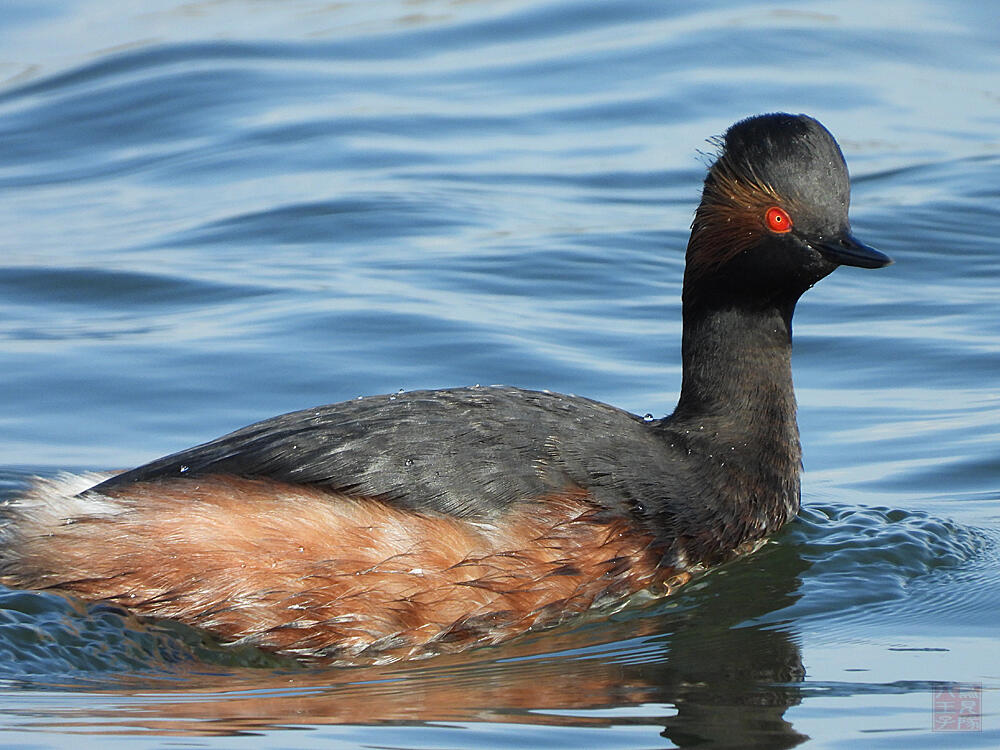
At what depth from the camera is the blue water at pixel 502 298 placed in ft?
18.0

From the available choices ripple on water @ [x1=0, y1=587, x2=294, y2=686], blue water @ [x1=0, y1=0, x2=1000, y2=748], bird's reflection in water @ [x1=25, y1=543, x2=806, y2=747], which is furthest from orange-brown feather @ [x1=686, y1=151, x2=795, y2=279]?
ripple on water @ [x1=0, y1=587, x2=294, y2=686]

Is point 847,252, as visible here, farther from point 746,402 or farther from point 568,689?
point 568,689

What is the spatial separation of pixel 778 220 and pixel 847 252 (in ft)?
0.98

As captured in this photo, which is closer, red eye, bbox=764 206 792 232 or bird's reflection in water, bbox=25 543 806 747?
bird's reflection in water, bbox=25 543 806 747

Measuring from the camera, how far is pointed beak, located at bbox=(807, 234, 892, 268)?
6.62 metres

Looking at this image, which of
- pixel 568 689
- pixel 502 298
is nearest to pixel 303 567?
pixel 568 689

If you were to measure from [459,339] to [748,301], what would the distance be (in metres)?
3.37

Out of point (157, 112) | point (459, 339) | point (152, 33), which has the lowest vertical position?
point (459, 339)

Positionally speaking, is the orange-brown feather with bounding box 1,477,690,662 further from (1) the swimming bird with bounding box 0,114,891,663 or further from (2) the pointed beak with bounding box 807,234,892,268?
(2) the pointed beak with bounding box 807,234,892,268

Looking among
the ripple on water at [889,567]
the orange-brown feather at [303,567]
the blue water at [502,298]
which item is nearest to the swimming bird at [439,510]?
the orange-brown feather at [303,567]

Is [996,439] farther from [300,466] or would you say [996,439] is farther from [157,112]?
[157,112]

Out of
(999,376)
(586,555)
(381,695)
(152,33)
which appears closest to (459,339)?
(999,376)

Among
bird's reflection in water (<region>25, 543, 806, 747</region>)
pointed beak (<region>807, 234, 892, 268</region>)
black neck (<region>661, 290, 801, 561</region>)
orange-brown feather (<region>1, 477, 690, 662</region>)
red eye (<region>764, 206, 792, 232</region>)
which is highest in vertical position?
red eye (<region>764, 206, 792, 232</region>)

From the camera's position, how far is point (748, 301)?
7.02 m
